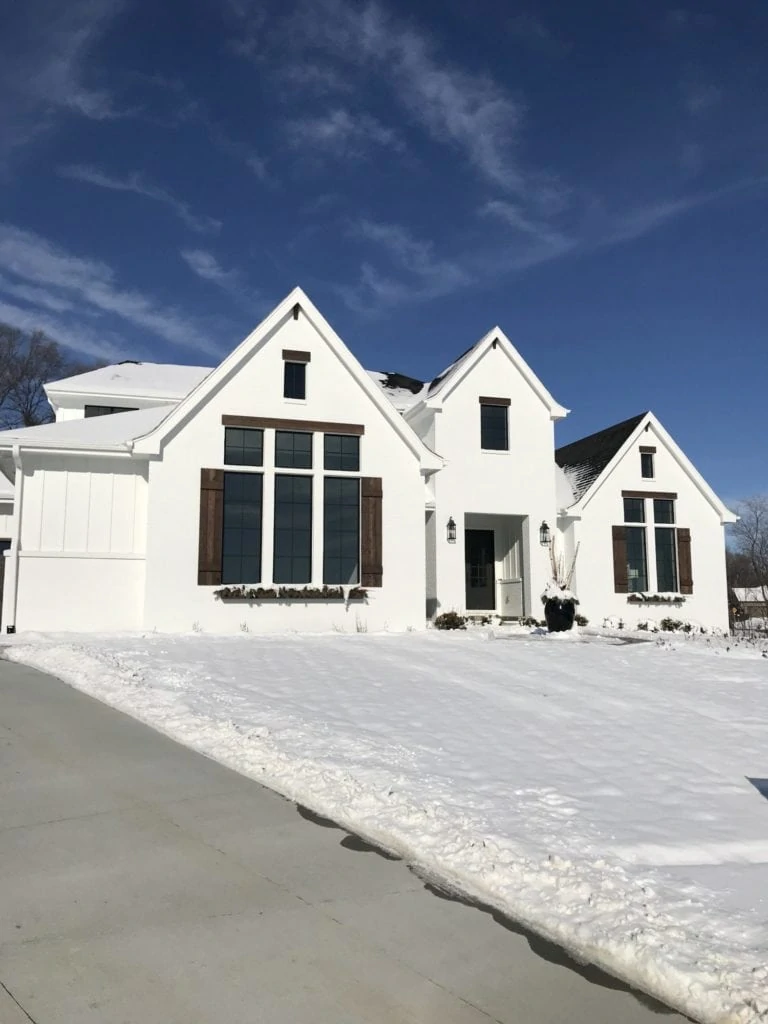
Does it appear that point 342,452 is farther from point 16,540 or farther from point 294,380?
point 16,540

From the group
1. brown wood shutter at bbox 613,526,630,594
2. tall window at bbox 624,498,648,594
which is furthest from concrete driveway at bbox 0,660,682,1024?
tall window at bbox 624,498,648,594

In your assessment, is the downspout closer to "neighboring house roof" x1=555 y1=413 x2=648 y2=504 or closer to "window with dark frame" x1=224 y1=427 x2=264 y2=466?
"window with dark frame" x1=224 y1=427 x2=264 y2=466

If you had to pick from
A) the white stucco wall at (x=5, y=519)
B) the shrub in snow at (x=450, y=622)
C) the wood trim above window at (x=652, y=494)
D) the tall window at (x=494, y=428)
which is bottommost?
the shrub in snow at (x=450, y=622)

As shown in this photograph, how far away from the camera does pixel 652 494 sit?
20.7m

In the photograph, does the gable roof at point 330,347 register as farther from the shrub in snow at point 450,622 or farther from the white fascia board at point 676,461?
the white fascia board at point 676,461

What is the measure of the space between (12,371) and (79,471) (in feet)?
85.1

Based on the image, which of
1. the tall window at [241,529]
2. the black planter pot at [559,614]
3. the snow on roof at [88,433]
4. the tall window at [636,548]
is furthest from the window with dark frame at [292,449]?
the tall window at [636,548]

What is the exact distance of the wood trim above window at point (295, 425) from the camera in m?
15.2

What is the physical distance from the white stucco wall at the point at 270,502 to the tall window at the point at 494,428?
11.2ft

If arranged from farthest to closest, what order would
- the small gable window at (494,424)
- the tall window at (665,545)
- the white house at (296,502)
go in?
1. the tall window at (665,545)
2. the small gable window at (494,424)
3. the white house at (296,502)

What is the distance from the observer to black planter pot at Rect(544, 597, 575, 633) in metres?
15.3

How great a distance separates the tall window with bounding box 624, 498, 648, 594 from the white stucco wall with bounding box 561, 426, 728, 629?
0.13m

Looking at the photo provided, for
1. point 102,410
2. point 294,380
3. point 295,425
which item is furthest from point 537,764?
point 102,410

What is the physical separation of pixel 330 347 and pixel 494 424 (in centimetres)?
496
